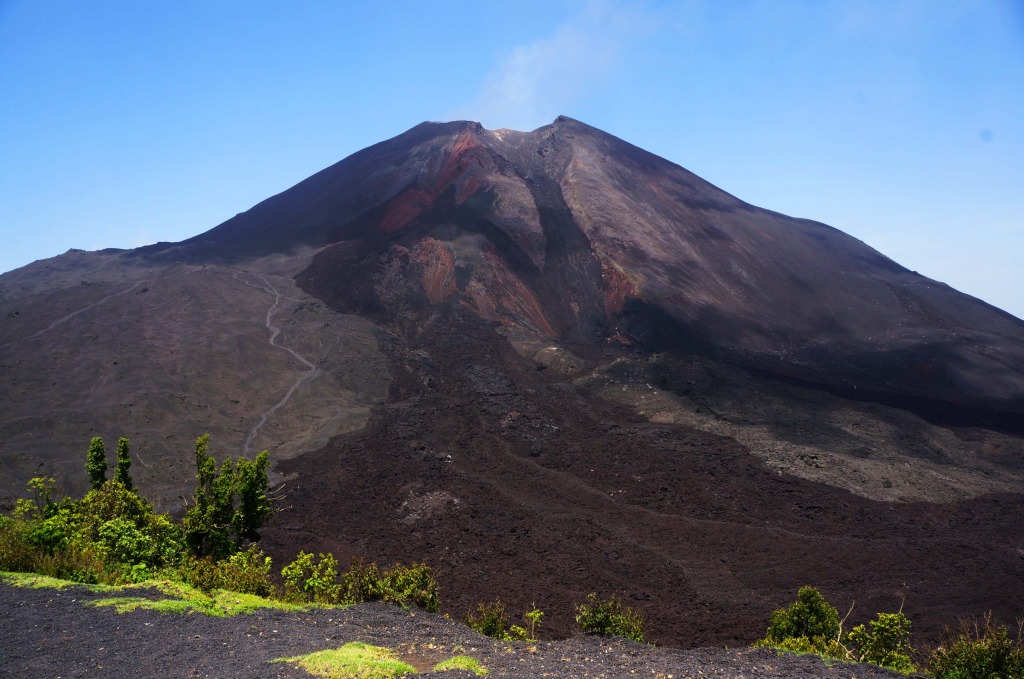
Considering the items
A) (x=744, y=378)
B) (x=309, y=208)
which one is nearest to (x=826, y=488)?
(x=744, y=378)

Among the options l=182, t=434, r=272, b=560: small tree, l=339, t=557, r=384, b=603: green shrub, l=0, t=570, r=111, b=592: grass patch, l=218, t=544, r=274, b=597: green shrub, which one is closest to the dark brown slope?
l=339, t=557, r=384, b=603: green shrub

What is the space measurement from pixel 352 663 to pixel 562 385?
22.0 m

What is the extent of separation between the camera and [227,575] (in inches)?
421

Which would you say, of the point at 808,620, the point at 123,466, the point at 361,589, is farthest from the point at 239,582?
the point at 808,620

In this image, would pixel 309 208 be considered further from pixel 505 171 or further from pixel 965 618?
pixel 965 618

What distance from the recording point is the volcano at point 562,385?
1759 centimetres

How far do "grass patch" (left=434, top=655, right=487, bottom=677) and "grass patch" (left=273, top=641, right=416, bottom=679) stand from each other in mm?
330

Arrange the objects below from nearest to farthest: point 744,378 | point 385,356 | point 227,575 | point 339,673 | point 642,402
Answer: point 339,673, point 227,575, point 642,402, point 744,378, point 385,356

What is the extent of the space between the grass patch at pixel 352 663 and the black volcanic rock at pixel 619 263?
2595cm

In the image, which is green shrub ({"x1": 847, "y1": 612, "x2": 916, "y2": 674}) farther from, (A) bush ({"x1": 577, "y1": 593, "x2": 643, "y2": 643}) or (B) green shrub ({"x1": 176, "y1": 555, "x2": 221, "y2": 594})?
(B) green shrub ({"x1": 176, "y1": 555, "x2": 221, "y2": 594})

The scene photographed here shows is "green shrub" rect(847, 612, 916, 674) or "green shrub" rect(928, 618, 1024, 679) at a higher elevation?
"green shrub" rect(928, 618, 1024, 679)

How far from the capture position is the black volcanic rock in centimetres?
3328

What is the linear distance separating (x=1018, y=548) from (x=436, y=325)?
78.8 feet

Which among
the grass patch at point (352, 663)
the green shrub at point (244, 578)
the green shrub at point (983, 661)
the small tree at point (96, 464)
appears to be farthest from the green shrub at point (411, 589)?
the green shrub at point (983, 661)
